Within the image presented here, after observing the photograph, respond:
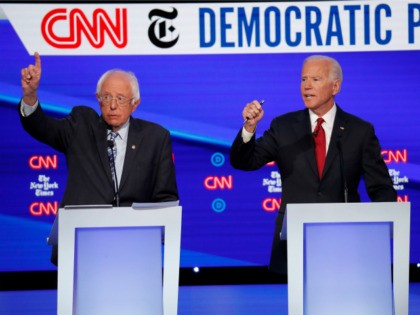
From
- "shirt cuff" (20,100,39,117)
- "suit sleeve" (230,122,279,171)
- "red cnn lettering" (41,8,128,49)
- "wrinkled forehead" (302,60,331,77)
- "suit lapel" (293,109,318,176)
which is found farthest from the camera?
"red cnn lettering" (41,8,128,49)

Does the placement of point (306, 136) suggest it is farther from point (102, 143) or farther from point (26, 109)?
point (26, 109)

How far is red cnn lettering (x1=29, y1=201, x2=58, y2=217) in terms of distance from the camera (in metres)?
6.63

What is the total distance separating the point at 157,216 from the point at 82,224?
11.7 inches

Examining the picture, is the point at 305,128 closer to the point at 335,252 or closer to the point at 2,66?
the point at 335,252

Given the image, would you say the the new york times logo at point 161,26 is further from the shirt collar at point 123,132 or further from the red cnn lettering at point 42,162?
the shirt collar at point 123,132

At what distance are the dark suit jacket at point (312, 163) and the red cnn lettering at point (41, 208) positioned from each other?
229cm

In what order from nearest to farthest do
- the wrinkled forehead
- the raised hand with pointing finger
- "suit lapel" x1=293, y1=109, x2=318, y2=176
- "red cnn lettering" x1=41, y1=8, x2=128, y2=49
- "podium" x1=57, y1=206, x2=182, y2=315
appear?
"podium" x1=57, y1=206, x2=182, y2=315
the raised hand with pointing finger
"suit lapel" x1=293, y1=109, x2=318, y2=176
the wrinkled forehead
"red cnn lettering" x1=41, y1=8, x2=128, y2=49

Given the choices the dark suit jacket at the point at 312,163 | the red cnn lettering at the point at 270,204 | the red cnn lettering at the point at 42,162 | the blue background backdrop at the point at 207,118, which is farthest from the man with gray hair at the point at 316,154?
the red cnn lettering at the point at 42,162

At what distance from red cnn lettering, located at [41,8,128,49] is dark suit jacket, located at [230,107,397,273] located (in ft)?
6.90

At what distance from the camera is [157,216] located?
371 centimetres

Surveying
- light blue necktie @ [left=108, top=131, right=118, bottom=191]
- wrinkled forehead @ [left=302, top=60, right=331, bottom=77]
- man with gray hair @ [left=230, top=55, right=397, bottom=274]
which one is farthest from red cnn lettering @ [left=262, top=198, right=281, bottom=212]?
light blue necktie @ [left=108, top=131, right=118, bottom=191]

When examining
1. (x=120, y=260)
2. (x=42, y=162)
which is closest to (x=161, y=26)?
(x=42, y=162)

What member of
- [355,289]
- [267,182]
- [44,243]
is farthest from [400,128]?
[355,289]

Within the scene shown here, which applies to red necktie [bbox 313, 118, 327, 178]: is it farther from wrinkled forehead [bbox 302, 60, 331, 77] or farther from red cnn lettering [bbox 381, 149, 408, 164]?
red cnn lettering [bbox 381, 149, 408, 164]
